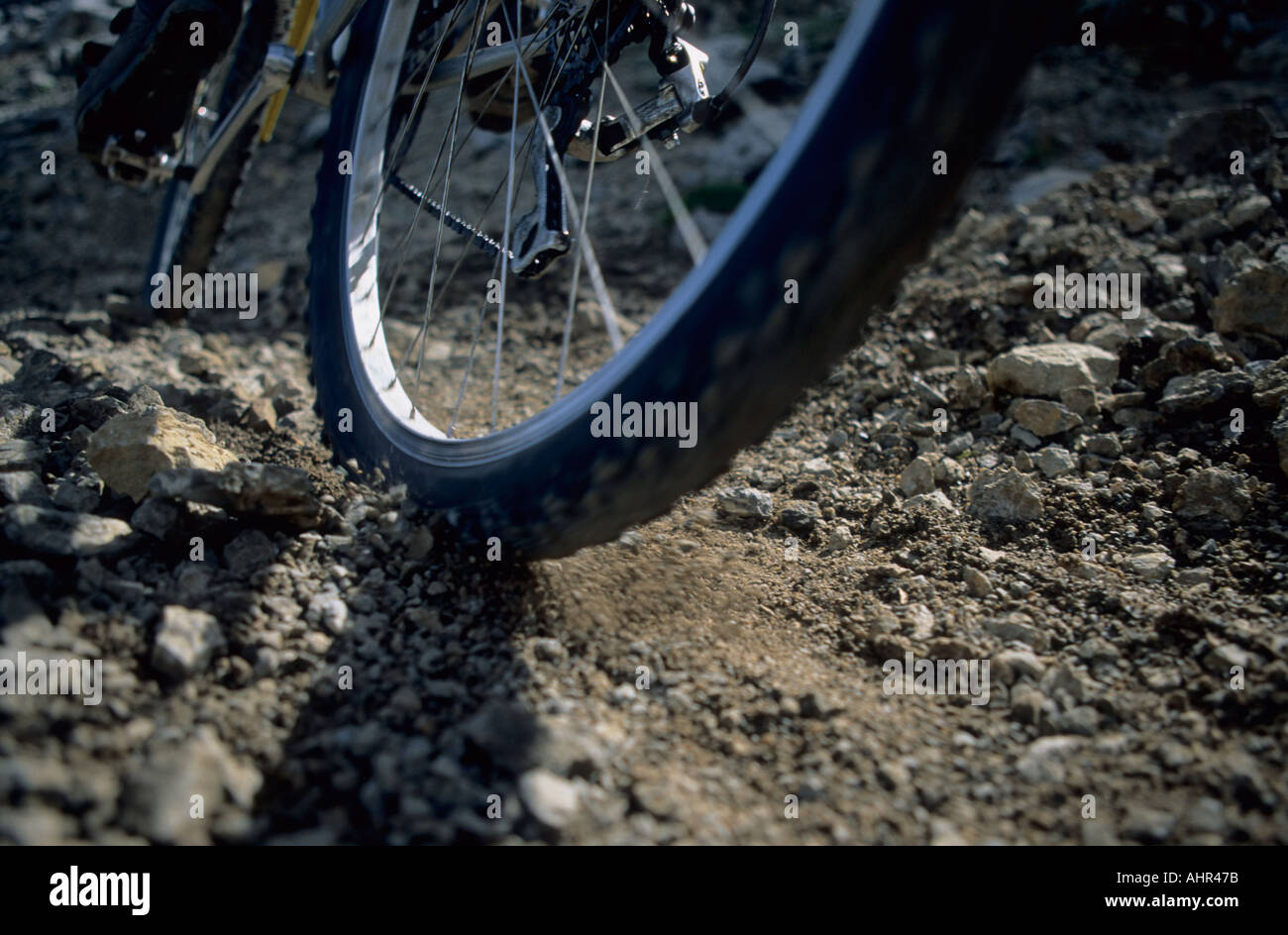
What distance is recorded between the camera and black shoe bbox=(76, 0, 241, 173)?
1722mm

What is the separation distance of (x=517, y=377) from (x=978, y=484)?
1.24m

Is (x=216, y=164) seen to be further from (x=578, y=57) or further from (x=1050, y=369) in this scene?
(x=1050, y=369)

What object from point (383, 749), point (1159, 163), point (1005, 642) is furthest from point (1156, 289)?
point (383, 749)

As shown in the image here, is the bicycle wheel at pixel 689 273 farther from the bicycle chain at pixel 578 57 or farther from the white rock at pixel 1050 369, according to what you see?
the white rock at pixel 1050 369

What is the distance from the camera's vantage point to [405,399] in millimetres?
1407

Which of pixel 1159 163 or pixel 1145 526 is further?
pixel 1159 163

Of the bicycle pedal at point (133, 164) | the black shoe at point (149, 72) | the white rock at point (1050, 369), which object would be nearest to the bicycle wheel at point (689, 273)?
the black shoe at point (149, 72)

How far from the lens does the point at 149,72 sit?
1787 millimetres

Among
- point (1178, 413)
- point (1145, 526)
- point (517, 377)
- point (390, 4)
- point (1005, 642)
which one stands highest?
point (390, 4)

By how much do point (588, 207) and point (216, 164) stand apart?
1.17 meters

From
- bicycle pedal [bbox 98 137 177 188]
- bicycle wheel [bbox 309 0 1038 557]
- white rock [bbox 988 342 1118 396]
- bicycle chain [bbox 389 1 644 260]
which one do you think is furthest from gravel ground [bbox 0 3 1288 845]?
bicycle chain [bbox 389 1 644 260]

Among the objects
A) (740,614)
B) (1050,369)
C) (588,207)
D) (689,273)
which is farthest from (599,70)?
(1050,369)

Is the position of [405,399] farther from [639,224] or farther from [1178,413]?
[639,224]

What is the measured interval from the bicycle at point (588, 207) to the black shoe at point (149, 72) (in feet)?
0.30
